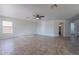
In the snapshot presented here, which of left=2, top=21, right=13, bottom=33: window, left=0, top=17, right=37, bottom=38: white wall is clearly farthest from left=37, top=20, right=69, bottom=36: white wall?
left=2, top=21, right=13, bottom=33: window

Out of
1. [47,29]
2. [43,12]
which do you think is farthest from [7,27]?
[47,29]

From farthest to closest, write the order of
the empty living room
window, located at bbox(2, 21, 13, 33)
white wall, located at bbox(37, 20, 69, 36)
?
1. white wall, located at bbox(37, 20, 69, 36)
2. window, located at bbox(2, 21, 13, 33)
3. the empty living room

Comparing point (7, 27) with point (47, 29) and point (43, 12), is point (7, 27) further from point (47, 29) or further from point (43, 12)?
point (47, 29)

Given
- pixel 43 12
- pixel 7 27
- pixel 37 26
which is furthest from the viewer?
pixel 37 26

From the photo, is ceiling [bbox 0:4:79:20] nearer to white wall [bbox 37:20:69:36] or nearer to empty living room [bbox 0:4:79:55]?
empty living room [bbox 0:4:79:55]

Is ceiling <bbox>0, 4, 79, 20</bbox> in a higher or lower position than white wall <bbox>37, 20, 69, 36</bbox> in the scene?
higher

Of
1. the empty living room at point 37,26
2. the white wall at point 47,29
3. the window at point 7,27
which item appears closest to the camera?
the empty living room at point 37,26

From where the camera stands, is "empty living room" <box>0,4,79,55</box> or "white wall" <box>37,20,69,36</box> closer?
"empty living room" <box>0,4,79,55</box>

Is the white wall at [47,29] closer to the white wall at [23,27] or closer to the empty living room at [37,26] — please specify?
the empty living room at [37,26]

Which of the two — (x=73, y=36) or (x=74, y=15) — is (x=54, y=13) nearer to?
(x=74, y=15)

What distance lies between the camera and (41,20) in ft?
8.55

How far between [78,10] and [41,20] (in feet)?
3.15

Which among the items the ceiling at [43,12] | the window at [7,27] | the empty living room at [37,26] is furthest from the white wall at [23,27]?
the ceiling at [43,12]
